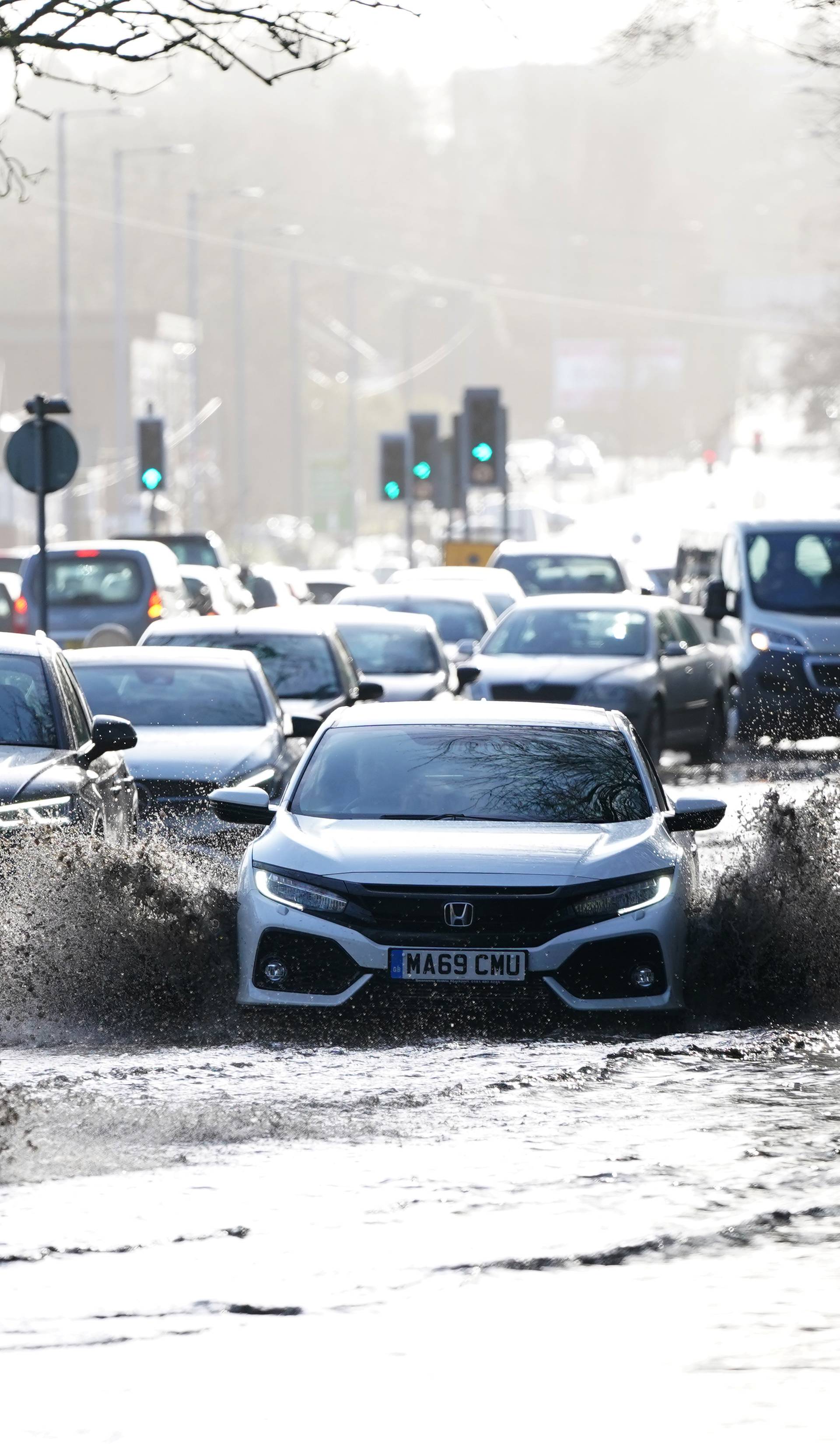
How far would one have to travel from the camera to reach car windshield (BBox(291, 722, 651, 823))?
984 centimetres

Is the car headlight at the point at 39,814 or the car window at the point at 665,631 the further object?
the car window at the point at 665,631

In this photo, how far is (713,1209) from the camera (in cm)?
645

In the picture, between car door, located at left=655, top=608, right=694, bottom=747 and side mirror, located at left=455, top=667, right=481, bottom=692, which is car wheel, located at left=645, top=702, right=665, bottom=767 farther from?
side mirror, located at left=455, top=667, right=481, bottom=692

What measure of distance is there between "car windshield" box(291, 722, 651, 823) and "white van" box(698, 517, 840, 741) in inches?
507

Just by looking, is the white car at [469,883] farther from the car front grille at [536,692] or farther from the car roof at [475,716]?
the car front grille at [536,692]

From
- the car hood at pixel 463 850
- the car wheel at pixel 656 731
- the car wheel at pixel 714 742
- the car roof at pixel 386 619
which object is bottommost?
the car wheel at pixel 714 742

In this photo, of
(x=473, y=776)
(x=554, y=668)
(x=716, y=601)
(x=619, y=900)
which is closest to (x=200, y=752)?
(x=473, y=776)

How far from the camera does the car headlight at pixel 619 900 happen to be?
903 cm

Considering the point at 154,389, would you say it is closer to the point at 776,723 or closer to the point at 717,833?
the point at 776,723

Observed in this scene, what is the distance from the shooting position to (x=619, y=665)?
70.6 feet

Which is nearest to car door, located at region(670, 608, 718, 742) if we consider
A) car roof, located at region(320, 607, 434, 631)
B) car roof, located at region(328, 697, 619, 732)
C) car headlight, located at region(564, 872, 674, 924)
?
car roof, located at region(320, 607, 434, 631)

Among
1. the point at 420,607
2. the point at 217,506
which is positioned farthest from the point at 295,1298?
the point at 217,506

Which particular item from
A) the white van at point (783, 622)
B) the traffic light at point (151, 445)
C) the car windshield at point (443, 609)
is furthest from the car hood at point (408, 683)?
the traffic light at point (151, 445)

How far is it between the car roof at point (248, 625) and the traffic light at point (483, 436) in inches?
843
